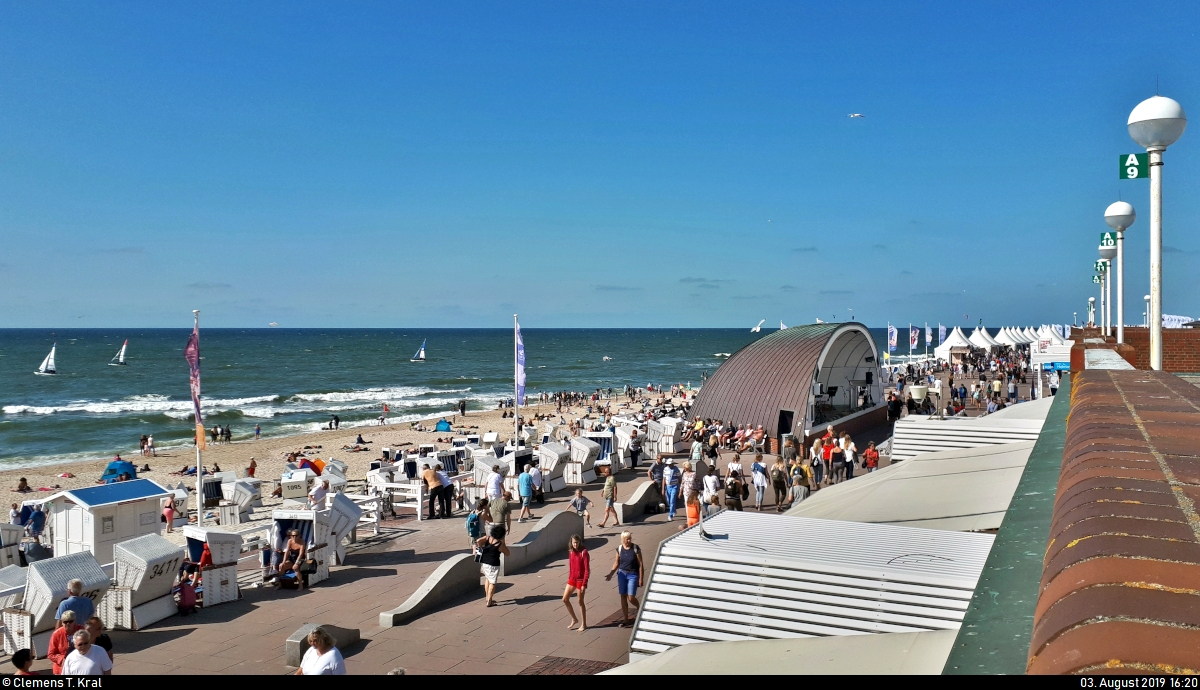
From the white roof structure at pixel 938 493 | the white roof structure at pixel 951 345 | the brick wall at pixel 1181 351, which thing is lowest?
the white roof structure at pixel 938 493

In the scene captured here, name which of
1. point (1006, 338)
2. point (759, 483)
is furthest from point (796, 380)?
point (1006, 338)

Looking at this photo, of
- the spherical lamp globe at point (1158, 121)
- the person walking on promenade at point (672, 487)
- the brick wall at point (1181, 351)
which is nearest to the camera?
the spherical lamp globe at point (1158, 121)

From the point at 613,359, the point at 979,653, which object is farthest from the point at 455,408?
the point at 613,359

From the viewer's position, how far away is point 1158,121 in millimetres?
7625

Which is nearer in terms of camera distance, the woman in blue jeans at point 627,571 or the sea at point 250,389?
the woman in blue jeans at point 627,571

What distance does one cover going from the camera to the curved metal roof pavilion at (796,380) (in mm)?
26875

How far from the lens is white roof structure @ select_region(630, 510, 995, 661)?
6754mm

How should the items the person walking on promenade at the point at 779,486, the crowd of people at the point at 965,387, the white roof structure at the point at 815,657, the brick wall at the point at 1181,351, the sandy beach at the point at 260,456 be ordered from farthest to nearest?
the sandy beach at the point at 260,456 < the crowd of people at the point at 965,387 < the person walking on promenade at the point at 779,486 < the brick wall at the point at 1181,351 < the white roof structure at the point at 815,657

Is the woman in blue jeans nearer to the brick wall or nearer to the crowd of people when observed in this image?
the brick wall

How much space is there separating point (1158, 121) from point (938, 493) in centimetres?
418

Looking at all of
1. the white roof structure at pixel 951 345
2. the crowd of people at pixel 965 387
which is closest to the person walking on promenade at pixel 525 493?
the crowd of people at pixel 965 387

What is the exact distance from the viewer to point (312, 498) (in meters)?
14.2

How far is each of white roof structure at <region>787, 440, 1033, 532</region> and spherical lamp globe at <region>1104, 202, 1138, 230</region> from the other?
3442 millimetres

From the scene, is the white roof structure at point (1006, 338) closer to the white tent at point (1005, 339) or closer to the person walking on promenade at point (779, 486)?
the white tent at point (1005, 339)
